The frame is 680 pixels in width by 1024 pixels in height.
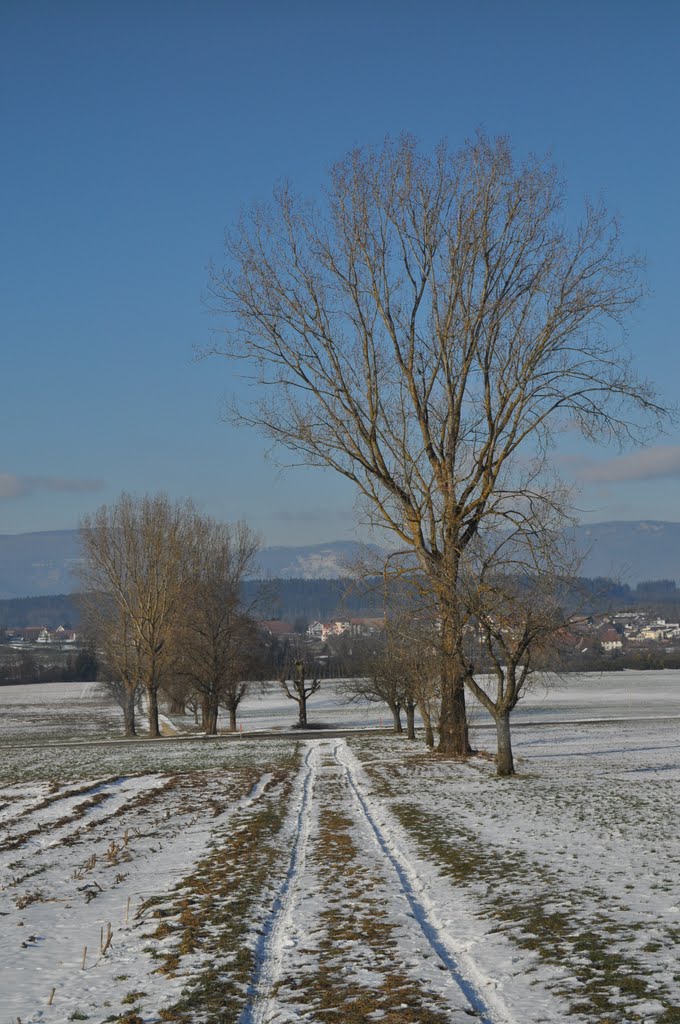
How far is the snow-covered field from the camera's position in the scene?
22.5ft

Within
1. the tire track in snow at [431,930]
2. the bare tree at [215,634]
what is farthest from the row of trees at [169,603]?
the tire track in snow at [431,930]

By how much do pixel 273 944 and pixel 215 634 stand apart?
147 ft

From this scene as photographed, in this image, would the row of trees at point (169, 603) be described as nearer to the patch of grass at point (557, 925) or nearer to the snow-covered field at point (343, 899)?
the snow-covered field at point (343, 899)

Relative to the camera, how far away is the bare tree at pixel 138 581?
5750cm

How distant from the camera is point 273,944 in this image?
839cm

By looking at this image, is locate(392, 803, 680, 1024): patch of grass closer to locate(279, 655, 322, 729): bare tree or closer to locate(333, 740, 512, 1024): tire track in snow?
locate(333, 740, 512, 1024): tire track in snow

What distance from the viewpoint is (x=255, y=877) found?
11.2 meters

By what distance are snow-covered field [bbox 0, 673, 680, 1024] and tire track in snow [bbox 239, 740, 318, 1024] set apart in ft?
0.09

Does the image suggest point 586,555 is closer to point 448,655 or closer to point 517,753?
point 448,655

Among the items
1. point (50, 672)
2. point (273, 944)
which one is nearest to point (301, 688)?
point (273, 944)

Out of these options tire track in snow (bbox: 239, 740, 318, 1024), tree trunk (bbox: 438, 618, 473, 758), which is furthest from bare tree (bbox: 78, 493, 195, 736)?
tire track in snow (bbox: 239, 740, 318, 1024)

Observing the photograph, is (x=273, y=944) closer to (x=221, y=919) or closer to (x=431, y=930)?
(x=221, y=919)

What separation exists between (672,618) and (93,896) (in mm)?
145936

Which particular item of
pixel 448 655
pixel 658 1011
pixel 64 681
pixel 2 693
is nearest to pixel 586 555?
pixel 448 655
